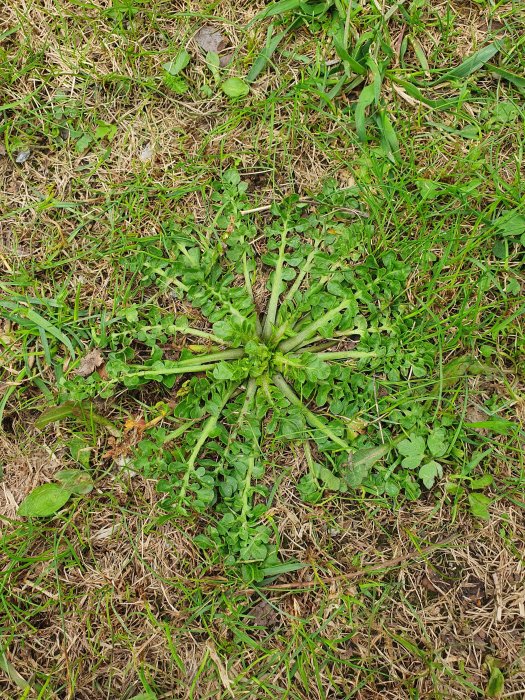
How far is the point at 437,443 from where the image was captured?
3.01 meters

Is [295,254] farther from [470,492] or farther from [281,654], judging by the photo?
[281,654]

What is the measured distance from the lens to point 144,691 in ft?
9.80

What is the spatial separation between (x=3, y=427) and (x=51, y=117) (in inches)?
66.0

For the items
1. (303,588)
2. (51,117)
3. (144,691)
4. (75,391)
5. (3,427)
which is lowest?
(144,691)

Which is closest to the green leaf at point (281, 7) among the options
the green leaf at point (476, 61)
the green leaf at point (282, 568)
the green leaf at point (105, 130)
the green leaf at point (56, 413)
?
the green leaf at point (476, 61)

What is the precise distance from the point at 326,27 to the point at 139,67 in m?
1.01

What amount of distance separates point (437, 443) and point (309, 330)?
32.7 inches

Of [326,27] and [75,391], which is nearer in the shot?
[75,391]

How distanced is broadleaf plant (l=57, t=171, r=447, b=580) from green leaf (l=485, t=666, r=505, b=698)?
0.96 meters

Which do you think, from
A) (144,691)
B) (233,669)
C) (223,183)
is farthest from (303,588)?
(223,183)

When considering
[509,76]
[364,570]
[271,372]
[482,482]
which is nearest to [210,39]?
[509,76]

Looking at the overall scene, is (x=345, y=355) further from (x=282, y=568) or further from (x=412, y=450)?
→ (x=282, y=568)

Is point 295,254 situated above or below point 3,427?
above

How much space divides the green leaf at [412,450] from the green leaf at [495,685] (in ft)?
3.43
